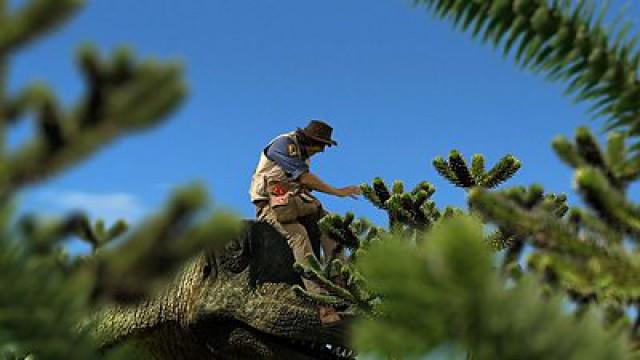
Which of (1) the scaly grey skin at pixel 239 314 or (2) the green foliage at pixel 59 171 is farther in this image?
(1) the scaly grey skin at pixel 239 314

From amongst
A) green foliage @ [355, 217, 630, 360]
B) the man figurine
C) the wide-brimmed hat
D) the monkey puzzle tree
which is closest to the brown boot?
the man figurine

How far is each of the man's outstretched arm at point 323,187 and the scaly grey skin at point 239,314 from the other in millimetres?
717

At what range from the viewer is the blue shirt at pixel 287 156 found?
9.53m

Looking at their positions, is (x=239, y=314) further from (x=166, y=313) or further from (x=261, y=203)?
(x=261, y=203)

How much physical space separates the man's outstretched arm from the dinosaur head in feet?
2.36

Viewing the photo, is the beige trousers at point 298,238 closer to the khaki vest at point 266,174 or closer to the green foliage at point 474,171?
the khaki vest at point 266,174

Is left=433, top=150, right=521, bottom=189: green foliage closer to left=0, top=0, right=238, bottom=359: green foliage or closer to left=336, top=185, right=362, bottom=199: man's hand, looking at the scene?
left=336, top=185, right=362, bottom=199: man's hand

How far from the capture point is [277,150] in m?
9.57

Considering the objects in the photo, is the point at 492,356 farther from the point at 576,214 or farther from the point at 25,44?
the point at 576,214

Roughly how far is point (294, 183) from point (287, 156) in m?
0.34

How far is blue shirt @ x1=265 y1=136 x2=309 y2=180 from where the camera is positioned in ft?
31.3

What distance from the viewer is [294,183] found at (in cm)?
971

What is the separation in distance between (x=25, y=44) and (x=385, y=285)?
667 millimetres

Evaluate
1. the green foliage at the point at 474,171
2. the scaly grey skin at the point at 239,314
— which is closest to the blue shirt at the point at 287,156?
the scaly grey skin at the point at 239,314
